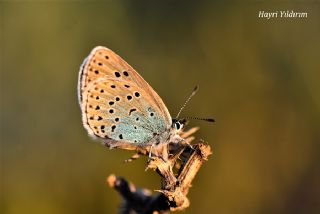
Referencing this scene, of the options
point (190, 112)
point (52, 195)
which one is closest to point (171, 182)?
point (52, 195)

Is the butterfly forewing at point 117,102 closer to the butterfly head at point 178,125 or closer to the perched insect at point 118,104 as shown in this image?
the perched insect at point 118,104

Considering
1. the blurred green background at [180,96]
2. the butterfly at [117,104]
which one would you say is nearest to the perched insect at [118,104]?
the butterfly at [117,104]

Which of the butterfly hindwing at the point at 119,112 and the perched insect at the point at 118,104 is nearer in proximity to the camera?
the perched insect at the point at 118,104

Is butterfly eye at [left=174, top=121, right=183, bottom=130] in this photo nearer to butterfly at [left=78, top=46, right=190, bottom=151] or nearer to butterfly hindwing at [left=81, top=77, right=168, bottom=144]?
butterfly at [left=78, top=46, right=190, bottom=151]

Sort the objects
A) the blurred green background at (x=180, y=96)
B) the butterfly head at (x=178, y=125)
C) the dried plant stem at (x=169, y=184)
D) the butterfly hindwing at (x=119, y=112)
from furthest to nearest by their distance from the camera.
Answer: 1. the blurred green background at (x=180, y=96)
2. the butterfly hindwing at (x=119, y=112)
3. the butterfly head at (x=178, y=125)
4. the dried plant stem at (x=169, y=184)

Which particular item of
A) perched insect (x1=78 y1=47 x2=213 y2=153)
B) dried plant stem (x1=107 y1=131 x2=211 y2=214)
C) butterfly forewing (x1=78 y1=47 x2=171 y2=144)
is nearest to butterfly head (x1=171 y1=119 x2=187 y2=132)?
perched insect (x1=78 y1=47 x2=213 y2=153)

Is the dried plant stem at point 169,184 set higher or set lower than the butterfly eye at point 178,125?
lower

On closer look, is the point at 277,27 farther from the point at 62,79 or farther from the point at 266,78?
the point at 62,79

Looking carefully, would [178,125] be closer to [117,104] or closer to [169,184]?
[117,104]
